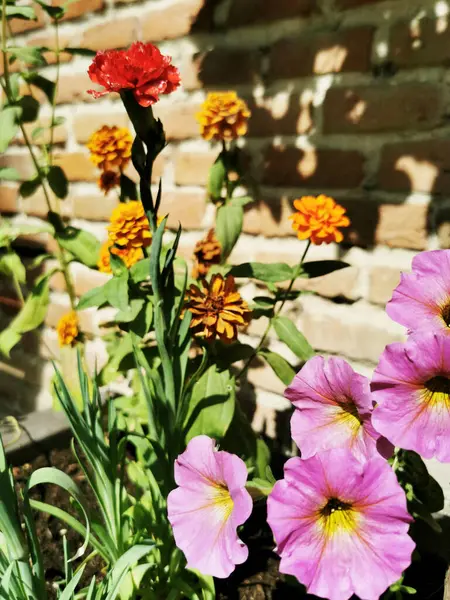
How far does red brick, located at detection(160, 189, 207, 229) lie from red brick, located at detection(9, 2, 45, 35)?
26.4 inches

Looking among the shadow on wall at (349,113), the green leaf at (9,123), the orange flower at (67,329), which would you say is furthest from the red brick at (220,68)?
the orange flower at (67,329)

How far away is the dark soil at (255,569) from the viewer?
3.35 ft

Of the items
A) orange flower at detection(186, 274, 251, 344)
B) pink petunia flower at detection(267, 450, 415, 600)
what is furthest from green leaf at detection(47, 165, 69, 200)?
pink petunia flower at detection(267, 450, 415, 600)

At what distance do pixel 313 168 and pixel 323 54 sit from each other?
22cm

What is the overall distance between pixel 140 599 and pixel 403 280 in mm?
691

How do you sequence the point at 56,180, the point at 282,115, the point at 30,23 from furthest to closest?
the point at 30,23 → the point at 56,180 → the point at 282,115

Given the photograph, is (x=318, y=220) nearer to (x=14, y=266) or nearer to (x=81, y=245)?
(x=81, y=245)

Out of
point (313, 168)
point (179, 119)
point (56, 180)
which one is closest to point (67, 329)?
point (56, 180)

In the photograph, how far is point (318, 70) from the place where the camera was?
1.17 meters

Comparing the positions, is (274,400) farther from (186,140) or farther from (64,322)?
(186,140)

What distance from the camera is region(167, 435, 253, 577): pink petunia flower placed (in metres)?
0.69

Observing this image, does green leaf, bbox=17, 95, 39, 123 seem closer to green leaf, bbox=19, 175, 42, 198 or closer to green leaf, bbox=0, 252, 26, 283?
green leaf, bbox=19, 175, 42, 198

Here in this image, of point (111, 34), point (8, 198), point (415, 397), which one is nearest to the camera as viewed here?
point (415, 397)

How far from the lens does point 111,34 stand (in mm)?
1488
